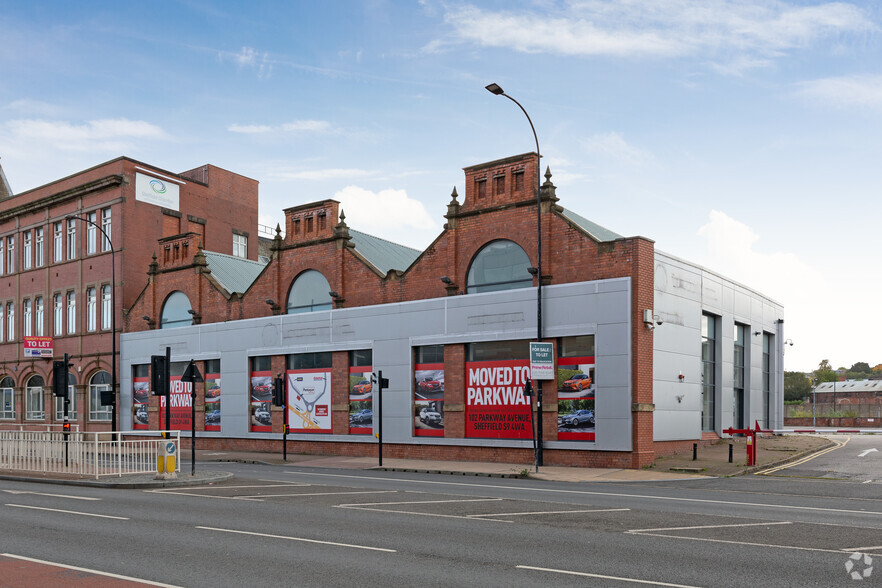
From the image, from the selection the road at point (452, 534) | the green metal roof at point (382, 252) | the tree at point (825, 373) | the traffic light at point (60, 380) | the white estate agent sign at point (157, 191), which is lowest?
the tree at point (825, 373)

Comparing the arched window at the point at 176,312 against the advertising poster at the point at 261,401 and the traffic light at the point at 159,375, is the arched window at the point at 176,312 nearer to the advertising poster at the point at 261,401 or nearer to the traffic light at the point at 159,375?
the advertising poster at the point at 261,401

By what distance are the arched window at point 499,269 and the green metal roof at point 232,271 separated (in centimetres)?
1522

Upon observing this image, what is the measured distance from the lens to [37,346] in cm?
4806

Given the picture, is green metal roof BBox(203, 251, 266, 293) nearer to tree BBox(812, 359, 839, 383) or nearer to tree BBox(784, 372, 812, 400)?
tree BBox(784, 372, 812, 400)

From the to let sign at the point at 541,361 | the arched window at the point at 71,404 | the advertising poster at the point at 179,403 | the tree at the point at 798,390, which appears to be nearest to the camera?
the to let sign at the point at 541,361

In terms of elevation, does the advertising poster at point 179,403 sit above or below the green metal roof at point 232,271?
below

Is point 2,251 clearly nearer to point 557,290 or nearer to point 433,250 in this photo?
point 433,250

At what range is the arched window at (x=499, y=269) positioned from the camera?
28672 millimetres

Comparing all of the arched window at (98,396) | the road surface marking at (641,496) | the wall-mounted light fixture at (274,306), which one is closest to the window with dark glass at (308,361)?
the wall-mounted light fixture at (274,306)

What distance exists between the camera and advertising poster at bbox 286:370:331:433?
112 feet

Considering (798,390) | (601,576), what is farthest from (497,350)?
(798,390)

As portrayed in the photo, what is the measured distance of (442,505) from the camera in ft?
52.0

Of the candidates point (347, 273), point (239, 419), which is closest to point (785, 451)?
point (347, 273)

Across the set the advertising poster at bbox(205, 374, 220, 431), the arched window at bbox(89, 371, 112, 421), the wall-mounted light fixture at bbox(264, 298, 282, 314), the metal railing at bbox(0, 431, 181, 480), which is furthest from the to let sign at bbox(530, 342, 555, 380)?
the arched window at bbox(89, 371, 112, 421)
